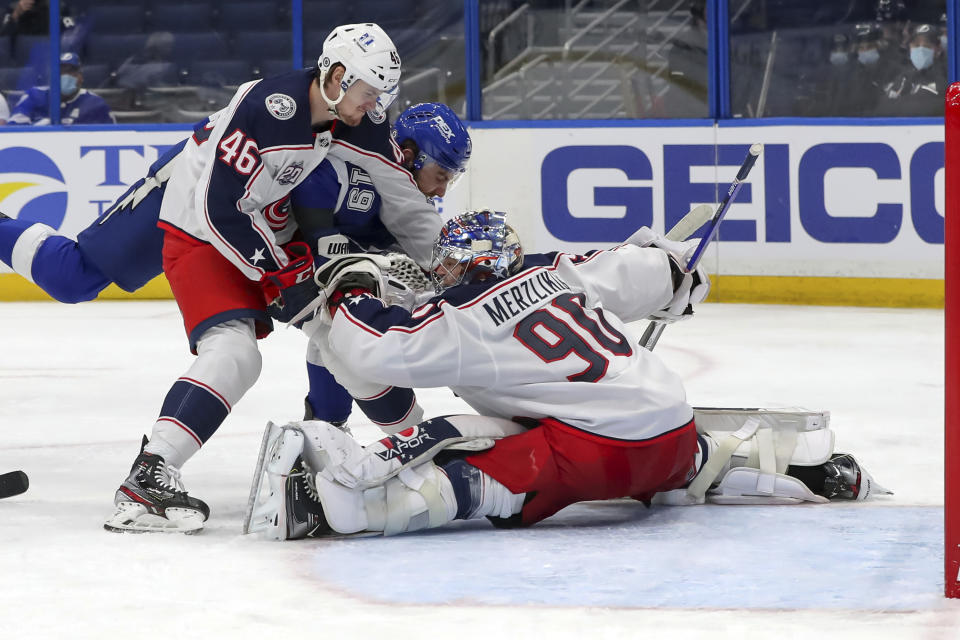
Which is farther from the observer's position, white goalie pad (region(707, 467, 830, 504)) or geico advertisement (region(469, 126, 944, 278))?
geico advertisement (region(469, 126, 944, 278))

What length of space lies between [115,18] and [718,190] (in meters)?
3.30

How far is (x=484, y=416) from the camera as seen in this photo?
2.61 metres

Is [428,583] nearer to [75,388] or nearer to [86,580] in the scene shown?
[86,580]

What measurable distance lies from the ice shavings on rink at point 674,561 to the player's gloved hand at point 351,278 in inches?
17.7

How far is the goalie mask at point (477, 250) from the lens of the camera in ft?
8.40

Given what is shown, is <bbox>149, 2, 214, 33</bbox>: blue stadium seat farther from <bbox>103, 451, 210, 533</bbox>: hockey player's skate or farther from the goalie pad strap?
the goalie pad strap

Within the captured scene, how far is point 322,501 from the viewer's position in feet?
8.04

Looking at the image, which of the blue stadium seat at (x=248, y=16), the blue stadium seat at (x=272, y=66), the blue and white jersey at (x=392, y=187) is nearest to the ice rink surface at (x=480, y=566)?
the blue and white jersey at (x=392, y=187)

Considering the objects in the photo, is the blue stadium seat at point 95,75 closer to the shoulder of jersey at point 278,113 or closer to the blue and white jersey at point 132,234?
the blue and white jersey at point 132,234

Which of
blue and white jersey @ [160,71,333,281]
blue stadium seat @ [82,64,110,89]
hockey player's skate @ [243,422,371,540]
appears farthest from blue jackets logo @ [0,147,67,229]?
hockey player's skate @ [243,422,371,540]

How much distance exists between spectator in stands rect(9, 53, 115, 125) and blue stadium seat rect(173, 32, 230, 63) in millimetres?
494

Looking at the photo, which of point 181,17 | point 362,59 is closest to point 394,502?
point 362,59

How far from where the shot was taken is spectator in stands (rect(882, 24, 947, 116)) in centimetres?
647

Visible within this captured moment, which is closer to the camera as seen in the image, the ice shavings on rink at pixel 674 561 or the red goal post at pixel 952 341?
the red goal post at pixel 952 341
